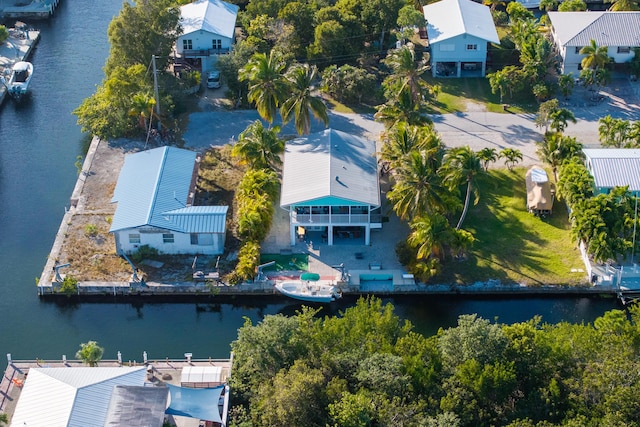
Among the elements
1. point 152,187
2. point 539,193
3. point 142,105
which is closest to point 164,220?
point 152,187

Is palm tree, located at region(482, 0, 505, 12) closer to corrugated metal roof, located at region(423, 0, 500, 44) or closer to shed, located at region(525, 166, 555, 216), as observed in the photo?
corrugated metal roof, located at region(423, 0, 500, 44)

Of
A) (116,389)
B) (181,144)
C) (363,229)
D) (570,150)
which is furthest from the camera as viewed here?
(181,144)

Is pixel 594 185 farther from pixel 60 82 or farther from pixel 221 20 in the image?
pixel 60 82

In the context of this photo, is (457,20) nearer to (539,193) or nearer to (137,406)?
(539,193)

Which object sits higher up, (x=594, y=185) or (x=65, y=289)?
(x=594, y=185)

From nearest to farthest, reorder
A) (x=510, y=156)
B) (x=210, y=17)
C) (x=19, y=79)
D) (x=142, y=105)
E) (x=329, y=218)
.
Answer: (x=329, y=218)
(x=510, y=156)
(x=142, y=105)
(x=19, y=79)
(x=210, y=17)

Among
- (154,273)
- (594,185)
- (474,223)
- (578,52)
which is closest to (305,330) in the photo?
(154,273)
